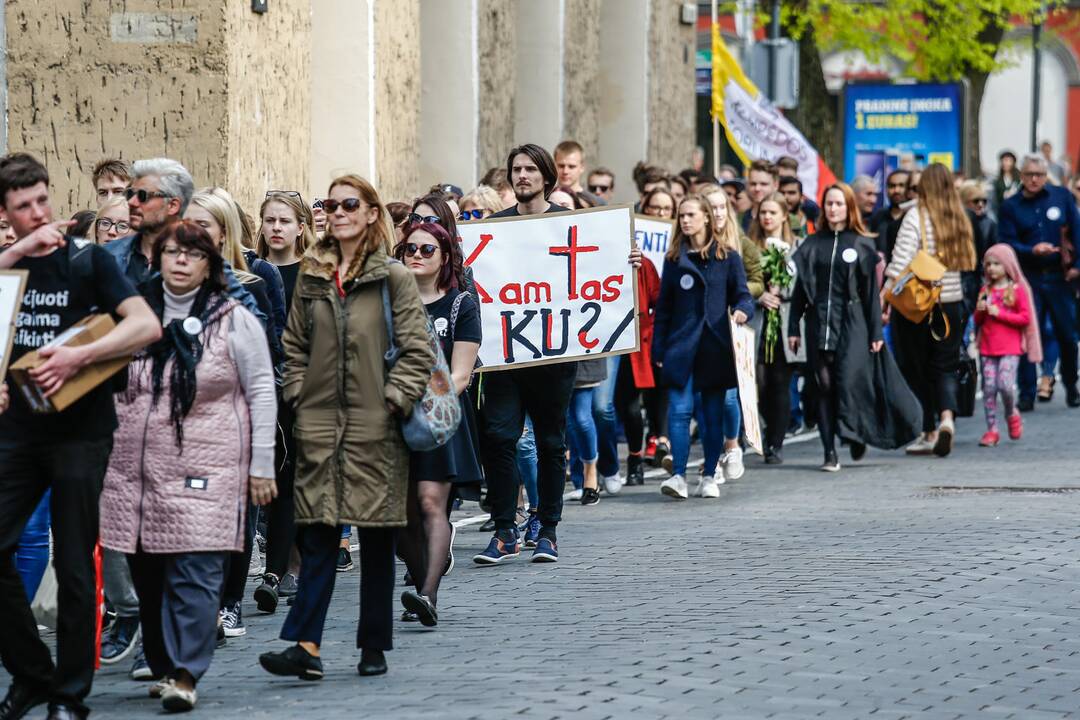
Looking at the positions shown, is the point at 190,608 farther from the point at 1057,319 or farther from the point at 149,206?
the point at 1057,319

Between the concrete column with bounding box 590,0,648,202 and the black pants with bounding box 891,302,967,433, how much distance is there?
9049mm

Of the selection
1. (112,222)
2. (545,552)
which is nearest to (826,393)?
(545,552)

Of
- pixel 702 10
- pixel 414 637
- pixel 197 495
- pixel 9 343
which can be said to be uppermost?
pixel 702 10

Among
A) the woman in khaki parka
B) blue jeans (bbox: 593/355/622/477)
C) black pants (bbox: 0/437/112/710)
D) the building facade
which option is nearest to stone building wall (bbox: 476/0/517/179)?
the building facade

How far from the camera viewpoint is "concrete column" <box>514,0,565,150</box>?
21.5 m

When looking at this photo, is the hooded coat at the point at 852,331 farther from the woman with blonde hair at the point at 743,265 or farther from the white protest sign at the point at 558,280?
the white protest sign at the point at 558,280

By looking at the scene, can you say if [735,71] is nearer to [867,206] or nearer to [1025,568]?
[867,206]

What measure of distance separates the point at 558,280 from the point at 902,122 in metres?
16.9

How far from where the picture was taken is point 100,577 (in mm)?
7742

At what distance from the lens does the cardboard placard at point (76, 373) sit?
651 cm

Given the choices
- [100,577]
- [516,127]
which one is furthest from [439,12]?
[100,577]

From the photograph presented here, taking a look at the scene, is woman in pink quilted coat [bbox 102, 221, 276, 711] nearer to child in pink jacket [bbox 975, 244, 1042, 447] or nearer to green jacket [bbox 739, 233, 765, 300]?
green jacket [bbox 739, 233, 765, 300]

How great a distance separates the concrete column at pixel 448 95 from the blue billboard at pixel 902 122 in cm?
891

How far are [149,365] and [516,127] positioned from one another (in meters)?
15.0
